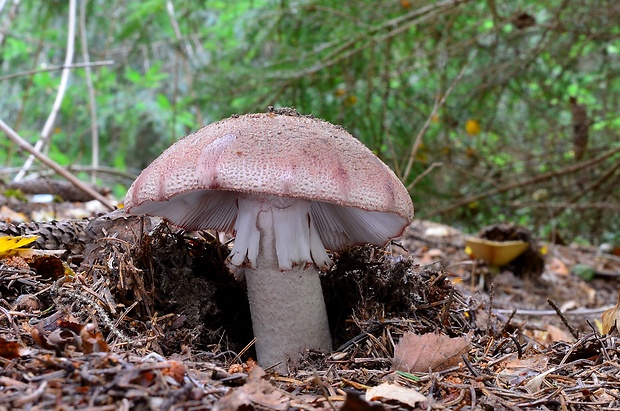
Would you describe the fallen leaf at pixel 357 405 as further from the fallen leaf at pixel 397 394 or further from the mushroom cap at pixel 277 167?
the mushroom cap at pixel 277 167

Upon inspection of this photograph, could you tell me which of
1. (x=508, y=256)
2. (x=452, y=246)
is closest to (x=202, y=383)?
(x=508, y=256)

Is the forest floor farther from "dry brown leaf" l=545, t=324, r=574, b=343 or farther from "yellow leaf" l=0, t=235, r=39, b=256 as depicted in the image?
"dry brown leaf" l=545, t=324, r=574, b=343

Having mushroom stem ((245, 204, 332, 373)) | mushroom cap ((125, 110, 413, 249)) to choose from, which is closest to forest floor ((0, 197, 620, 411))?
mushroom stem ((245, 204, 332, 373))

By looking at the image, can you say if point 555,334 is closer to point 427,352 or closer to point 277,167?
point 427,352

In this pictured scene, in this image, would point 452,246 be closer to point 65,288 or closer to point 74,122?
point 65,288

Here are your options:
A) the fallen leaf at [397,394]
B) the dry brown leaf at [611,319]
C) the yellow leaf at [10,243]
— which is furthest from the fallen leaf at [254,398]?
the dry brown leaf at [611,319]

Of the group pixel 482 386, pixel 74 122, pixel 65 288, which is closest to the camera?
pixel 482 386

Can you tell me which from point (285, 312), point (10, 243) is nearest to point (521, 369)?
point (285, 312)
